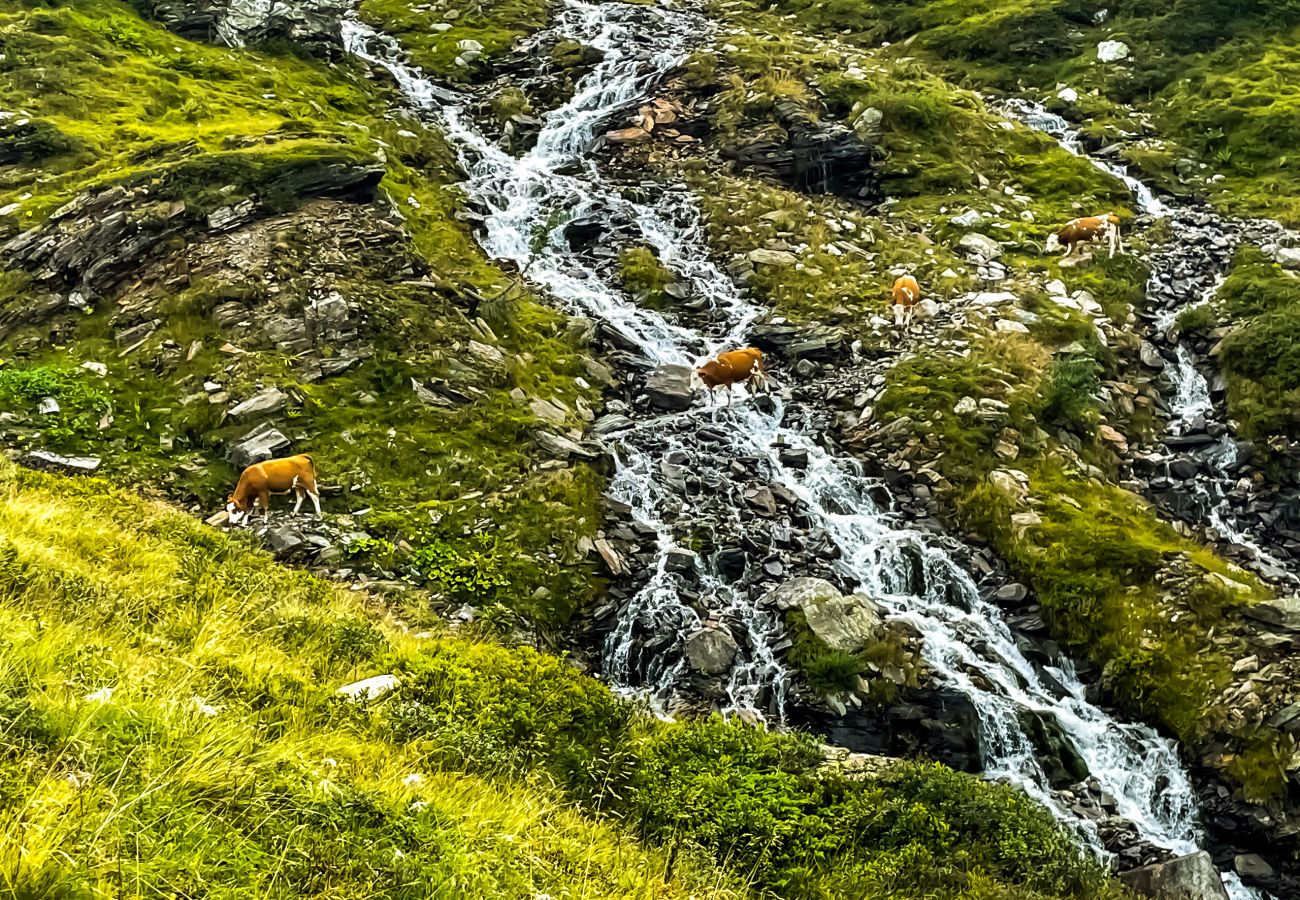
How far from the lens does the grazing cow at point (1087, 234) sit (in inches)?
924

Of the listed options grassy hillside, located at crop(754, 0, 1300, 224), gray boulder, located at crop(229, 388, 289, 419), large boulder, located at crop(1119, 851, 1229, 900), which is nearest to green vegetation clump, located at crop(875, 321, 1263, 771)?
large boulder, located at crop(1119, 851, 1229, 900)

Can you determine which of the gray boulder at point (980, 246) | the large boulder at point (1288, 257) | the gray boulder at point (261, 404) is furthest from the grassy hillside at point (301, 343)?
the large boulder at point (1288, 257)

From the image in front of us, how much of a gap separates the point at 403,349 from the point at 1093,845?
14570 mm

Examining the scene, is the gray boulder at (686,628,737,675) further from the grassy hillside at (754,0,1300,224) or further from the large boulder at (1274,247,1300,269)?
the grassy hillside at (754,0,1300,224)

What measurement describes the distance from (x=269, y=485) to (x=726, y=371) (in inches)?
386

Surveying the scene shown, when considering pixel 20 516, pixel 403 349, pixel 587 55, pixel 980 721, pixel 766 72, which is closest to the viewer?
pixel 20 516

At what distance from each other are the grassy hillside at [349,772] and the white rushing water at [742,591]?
3.38 m

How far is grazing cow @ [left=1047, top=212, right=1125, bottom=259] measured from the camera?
23.5m

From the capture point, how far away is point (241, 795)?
12.8 feet

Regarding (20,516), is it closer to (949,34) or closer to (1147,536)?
(1147,536)

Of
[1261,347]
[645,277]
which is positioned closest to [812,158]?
[645,277]

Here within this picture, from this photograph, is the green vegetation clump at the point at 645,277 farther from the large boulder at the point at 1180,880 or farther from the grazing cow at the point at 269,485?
the large boulder at the point at 1180,880

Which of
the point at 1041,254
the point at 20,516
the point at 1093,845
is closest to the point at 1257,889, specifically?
the point at 1093,845

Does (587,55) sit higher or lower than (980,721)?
higher
